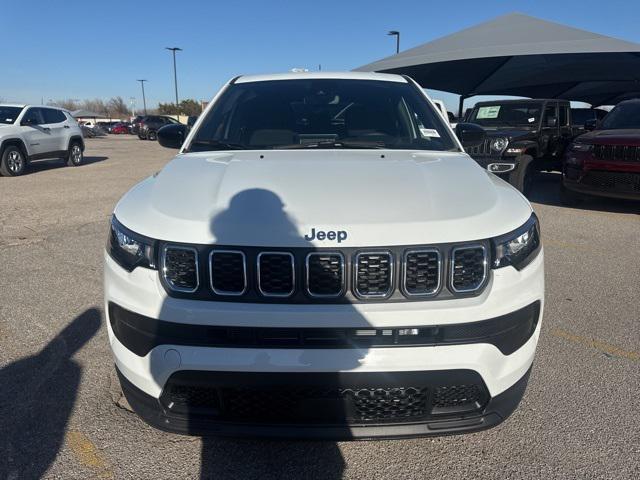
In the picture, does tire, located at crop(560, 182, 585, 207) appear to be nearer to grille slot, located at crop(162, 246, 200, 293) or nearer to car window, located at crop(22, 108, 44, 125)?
A: grille slot, located at crop(162, 246, 200, 293)

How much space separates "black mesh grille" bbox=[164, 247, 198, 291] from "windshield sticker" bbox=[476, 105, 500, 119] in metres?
9.70

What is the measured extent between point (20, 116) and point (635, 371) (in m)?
14.7

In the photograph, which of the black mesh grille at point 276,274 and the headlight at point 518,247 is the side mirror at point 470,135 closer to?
the headlight at point 518,247

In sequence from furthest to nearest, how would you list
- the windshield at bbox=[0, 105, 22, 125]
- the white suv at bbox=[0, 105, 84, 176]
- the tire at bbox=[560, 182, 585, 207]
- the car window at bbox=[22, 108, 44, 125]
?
the car window at bbox=[22, 108, 44, 125], the windshield at bbox=[0, 105, 22, 125], the white suv at bbox=[0, 105, 84, 176], the tire at bbox=[560, 182, 585, 207]

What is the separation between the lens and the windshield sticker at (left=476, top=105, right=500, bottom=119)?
10211 millimetres

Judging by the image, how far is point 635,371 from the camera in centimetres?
296

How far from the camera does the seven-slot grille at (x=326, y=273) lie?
1794 millimetres

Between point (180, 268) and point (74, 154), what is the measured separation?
51.6 ft

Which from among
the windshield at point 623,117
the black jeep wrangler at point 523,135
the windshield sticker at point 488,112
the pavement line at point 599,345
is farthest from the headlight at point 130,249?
the windshield sticker at point 488,112

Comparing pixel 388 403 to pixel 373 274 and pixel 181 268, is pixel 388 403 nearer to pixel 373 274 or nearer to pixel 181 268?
pixel 373 274

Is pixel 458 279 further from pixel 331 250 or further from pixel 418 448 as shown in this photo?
pixel 418 448

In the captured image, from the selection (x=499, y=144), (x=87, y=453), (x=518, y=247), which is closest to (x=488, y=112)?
(x=499, y=144)

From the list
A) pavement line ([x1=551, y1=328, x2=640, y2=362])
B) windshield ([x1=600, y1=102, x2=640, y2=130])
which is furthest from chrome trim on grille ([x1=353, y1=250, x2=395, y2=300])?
windshield ([x1=600, y1=102, x2=640, y2=130])

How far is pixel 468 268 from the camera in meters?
1.85
